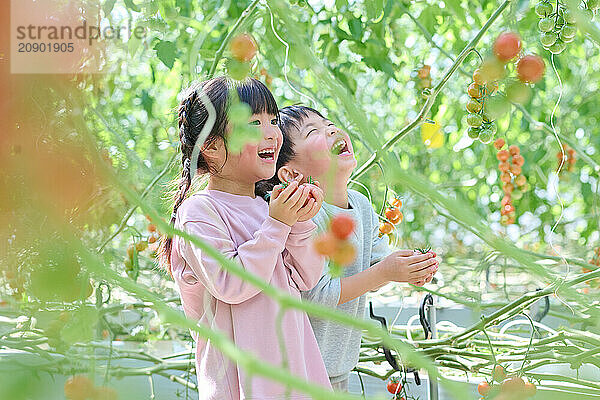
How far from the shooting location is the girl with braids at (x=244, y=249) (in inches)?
29.5

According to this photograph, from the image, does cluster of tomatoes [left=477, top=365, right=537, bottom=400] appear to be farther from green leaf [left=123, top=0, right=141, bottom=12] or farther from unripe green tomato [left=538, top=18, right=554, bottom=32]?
green leaf [left=123, top=0, right=141, bottom=12]

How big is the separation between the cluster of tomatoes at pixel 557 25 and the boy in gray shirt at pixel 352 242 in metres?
0.27

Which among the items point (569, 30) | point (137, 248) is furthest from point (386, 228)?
point (137, 248)

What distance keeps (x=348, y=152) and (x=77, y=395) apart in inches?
27.4

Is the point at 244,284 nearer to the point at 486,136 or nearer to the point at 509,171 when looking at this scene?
the point at 486,136

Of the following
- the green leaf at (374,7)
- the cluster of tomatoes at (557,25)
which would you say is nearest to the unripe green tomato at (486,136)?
the cluster of tomatoes at (557,25)

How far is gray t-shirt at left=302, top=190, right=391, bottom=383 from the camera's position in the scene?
909 mm

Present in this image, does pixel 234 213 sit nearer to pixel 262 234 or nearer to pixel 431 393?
pixel 262 234

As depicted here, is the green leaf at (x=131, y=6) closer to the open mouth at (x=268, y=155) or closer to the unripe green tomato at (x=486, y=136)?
the open mouth at (x=268, y=155)

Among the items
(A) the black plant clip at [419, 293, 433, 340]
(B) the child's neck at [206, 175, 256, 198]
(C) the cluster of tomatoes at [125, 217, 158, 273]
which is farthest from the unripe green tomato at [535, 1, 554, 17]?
(C) the cluster of tomatoes at [125, 217, 158, 273]

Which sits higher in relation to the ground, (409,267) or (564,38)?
(564,38)

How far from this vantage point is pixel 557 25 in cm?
72

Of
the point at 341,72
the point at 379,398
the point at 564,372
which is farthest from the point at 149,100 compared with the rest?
the point at 379,398

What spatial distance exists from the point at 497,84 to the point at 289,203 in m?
0.27
